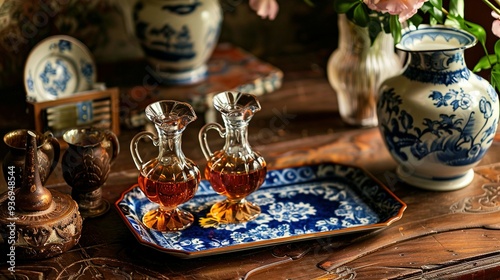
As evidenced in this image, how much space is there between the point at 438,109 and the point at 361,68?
0.32 m

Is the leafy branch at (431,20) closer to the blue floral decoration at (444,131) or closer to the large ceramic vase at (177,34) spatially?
the blue floral decoration at (444,131)

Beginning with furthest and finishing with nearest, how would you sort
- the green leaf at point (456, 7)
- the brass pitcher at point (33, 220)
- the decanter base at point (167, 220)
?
the green leaf at point (456, 7) < the decanter base at point (167, 220) < the brass pitcher at point (33, 220)

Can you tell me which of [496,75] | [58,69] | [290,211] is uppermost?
[496,75]

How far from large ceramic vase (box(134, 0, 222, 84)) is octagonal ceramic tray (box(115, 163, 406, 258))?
40 centimetres

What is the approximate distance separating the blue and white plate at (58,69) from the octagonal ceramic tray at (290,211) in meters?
0.38

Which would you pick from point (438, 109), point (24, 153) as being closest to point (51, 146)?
point (24, 153)

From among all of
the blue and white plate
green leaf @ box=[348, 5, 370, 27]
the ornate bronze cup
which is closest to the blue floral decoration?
green leaf @ box=[348, 5, 370, 27]

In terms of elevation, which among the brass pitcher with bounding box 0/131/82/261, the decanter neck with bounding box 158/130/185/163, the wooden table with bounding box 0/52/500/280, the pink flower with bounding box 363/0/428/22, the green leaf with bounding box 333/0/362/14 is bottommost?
the wooden table with bounding box 0/52/500/280

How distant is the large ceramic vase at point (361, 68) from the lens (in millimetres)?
1536

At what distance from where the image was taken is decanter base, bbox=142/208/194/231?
46.5 inches

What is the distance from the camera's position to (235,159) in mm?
1180

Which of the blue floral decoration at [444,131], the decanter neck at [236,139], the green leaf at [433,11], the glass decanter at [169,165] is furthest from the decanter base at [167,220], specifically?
the green leaf at [433,11]

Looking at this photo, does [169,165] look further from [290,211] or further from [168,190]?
[290,211]

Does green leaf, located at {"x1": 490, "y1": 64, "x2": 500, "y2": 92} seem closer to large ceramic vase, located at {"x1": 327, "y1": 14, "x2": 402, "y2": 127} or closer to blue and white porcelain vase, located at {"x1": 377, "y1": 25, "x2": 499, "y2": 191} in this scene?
blue and white porcelain vase, located at {"x1": 377, "y1": 25, "x2": 499, "y2": 191}
